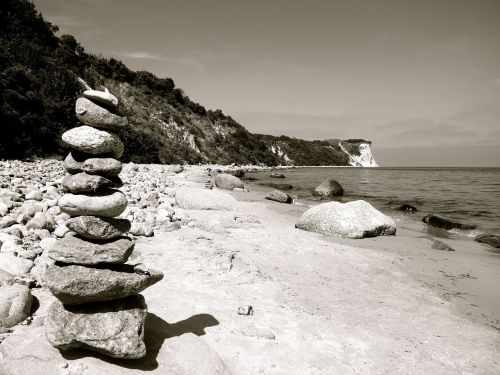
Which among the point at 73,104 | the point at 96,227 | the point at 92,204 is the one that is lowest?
the point at 96,227

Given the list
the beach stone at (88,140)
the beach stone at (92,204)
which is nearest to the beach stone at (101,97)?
the beach stone at (88,140)

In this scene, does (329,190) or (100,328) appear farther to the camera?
(329,190)

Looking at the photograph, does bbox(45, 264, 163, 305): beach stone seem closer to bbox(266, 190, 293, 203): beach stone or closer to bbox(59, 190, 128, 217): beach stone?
bbox(59, 190, 128, 217): beach stone

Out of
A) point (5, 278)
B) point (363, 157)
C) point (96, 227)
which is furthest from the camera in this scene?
point (363, 157)

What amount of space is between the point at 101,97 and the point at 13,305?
266cm

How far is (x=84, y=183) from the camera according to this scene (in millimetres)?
3936

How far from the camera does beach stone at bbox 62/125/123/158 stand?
401 centimetres

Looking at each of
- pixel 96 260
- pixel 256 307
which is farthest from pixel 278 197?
pixel 96 260

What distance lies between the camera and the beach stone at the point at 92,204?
3926mm

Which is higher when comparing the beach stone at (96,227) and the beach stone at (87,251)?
the beach stone at (96,227)

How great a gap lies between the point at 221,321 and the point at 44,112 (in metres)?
26.0

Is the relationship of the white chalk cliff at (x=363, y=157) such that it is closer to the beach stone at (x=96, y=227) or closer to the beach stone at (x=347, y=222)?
the beach stone at (x=347, y=222)

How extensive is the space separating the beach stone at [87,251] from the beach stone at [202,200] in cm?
887

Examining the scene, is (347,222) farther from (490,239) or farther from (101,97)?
(101,97)
